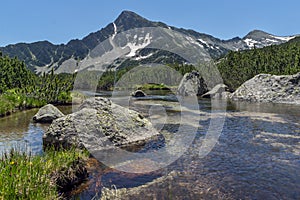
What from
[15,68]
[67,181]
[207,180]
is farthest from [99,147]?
[15,68]

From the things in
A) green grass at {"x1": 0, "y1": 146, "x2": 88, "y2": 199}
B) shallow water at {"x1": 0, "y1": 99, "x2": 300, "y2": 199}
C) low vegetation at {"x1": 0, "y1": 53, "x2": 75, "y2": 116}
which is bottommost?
shallow water at {"x1": 0, "y1": 99, "x2": 300, "y2": 199}

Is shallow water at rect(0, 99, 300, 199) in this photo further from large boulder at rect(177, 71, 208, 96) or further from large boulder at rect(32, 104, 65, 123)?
large boulder at rect(177, 71, 208, 96)

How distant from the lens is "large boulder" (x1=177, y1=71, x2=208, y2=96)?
64.1 metres

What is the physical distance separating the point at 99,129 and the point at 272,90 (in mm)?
41796

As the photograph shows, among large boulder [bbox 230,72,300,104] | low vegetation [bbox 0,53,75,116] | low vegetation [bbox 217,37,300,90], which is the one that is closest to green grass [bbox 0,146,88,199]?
low vegetation [bbox 0,53,75,116]

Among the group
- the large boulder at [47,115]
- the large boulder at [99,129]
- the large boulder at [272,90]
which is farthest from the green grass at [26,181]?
the large boulder at [272,90]

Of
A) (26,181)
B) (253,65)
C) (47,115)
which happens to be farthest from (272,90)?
(26,181)

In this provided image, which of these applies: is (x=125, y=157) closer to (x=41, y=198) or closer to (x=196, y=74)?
(x=41, y=198)

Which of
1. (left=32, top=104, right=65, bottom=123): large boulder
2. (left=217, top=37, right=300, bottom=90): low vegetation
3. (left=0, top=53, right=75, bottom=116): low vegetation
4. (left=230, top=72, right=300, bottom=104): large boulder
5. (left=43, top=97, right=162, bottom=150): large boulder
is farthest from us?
(left=217, top=37, right=300, bottom=90): low vegetation

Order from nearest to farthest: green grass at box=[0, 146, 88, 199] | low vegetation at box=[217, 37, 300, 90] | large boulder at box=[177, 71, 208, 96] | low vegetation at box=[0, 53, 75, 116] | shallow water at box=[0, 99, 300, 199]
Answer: green grass at box=[0, 146, 88, 199], shallow water at box=[0, 99, 300, 199], low vegetation at box=[0, 53, 75, 116], large boulder at box=[177, 71, 208, 96], low vegetation at box=[217, 37, 300, 90]

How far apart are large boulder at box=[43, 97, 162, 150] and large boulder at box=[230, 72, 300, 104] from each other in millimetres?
→ 34137

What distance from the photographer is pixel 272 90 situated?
4631cm

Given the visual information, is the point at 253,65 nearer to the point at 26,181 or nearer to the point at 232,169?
the point at 232,169

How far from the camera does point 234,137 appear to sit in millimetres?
16266
